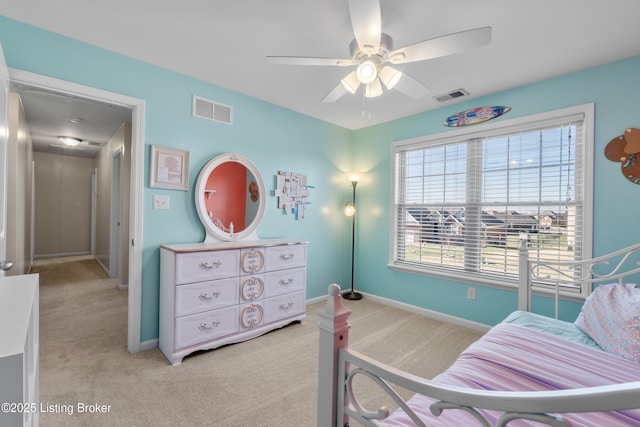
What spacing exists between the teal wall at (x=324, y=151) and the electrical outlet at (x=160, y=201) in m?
0.05

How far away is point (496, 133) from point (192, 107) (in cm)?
310

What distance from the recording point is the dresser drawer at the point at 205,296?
2.37 m

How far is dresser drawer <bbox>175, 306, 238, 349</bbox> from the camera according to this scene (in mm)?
2363

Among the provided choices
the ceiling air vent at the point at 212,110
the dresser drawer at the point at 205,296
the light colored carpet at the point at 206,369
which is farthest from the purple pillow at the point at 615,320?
the ceiling air vent at the point at 212,110

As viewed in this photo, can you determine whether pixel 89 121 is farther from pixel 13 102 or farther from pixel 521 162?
pixel 521 162

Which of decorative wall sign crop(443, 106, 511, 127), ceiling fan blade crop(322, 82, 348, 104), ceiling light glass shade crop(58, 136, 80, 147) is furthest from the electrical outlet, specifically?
ceiling light glass shade crop(58, 136, 80, 147)

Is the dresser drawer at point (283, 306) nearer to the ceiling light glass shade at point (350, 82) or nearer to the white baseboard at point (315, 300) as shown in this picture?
the white baseboard at point (315, 300)

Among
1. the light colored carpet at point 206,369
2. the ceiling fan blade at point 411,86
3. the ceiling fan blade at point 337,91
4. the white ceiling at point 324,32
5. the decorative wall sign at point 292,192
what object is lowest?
the light colored carpet at point 206,369

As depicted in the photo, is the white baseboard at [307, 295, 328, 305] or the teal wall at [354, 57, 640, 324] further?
the white baseboard at [307, 295, 328, 305]

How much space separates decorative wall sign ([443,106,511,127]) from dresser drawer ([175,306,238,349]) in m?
3.07

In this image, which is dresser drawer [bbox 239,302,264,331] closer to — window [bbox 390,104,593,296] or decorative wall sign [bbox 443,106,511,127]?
window [bbox 390,104,593,296]

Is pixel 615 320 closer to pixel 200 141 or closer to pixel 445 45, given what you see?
pixel 445 45

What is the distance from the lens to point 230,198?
313 centimetres

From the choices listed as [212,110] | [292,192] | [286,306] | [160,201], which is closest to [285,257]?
[286,306]
